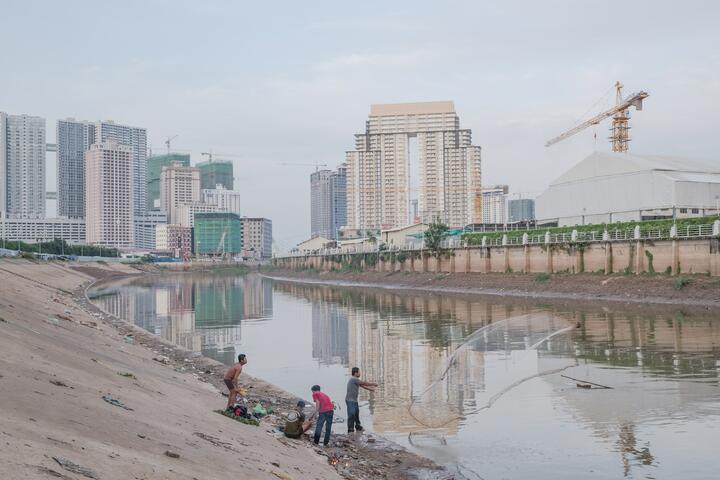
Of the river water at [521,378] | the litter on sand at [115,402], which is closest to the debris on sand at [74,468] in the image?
the litter on sand at [115,402]

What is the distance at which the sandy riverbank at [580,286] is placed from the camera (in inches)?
2076

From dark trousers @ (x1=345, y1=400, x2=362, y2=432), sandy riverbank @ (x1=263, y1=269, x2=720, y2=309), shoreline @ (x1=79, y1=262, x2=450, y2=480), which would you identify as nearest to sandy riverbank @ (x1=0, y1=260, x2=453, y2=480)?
shoreline @ (x1=79, y1=262, x2=450, y2=480)

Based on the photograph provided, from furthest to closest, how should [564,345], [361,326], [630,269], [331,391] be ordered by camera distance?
1. [630,269]
2. [361,326]
3. [564,345]
4. [331,391]

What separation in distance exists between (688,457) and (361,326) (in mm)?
33502

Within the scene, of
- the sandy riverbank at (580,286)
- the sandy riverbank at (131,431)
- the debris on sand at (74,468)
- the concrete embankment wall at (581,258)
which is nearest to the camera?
the debris on sand at (74,468)

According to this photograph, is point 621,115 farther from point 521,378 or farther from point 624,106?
point 521,378

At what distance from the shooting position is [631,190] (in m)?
79.1

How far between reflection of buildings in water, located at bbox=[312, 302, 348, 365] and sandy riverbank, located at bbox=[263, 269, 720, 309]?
2022 centimetres

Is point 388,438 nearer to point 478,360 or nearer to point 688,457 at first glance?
point 688,457

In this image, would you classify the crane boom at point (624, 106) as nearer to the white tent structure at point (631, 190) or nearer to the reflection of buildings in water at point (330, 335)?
the white tent structure at point (631, 190)

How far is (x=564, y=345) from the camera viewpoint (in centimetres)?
3378

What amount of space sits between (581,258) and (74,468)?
214ft

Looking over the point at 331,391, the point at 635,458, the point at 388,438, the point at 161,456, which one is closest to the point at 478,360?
the point at 331,391

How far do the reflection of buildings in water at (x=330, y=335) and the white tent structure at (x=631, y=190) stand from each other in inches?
1440
